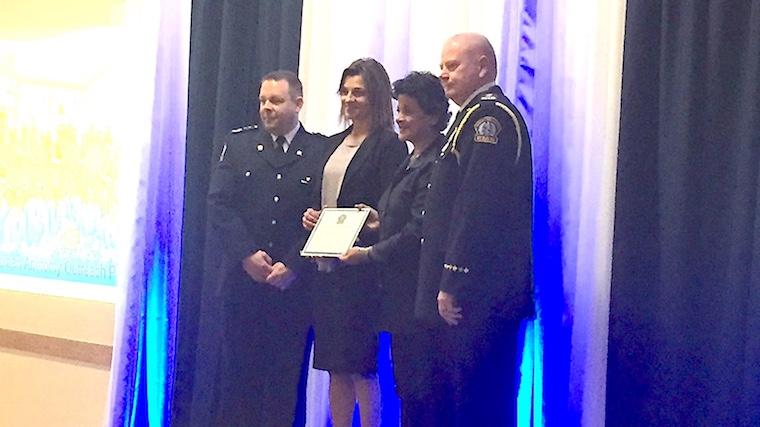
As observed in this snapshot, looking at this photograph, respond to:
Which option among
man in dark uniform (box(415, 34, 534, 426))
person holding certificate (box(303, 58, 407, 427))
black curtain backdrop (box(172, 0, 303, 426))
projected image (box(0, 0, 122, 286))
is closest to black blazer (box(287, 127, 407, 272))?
person holding certificate (box(303, 58, 407, 427))

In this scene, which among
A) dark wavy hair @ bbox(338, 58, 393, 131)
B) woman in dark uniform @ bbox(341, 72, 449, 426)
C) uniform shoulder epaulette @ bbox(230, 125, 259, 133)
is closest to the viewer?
woman in dark uniform @ bbox(341, 72, 449, 426)

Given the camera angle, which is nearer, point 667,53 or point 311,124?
point 667,53

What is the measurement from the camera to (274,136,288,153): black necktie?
9.37 feet

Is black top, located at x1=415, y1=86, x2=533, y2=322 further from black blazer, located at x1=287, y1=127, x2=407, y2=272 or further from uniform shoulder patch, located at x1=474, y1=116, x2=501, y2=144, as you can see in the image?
black blazer, located at x1=287, y1=127, x2=407, y2=272

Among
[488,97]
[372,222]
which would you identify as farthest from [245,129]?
[488,97]

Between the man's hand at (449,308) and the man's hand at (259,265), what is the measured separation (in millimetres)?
687

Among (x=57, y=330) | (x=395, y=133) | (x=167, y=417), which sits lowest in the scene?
(x=167, y=417)

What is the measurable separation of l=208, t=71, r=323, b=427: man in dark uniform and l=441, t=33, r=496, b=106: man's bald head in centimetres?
53

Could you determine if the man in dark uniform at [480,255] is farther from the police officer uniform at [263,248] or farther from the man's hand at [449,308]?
the police officer uniform at [263,248]

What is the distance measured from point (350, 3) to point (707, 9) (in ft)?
3.61

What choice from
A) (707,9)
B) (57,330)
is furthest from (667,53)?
(57,330)

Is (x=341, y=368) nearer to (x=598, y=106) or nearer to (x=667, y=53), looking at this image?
(x=598, y=106)

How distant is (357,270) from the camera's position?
103 inches

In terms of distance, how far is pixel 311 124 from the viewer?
299 cm
